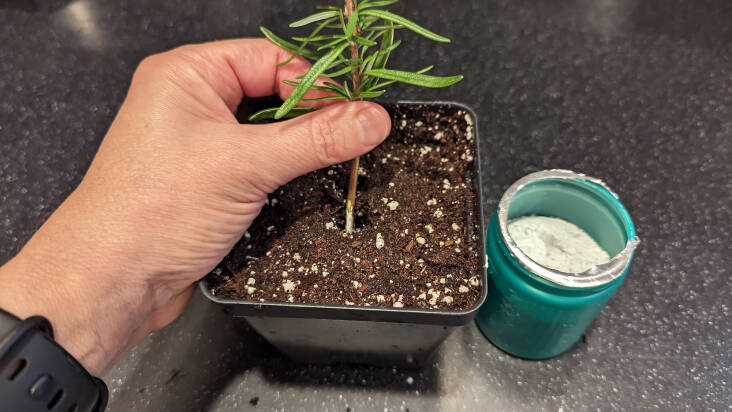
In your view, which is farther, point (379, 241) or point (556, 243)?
point (556, 243)

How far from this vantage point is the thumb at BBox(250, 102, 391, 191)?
563 millimetres

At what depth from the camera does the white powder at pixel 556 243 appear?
0.74m

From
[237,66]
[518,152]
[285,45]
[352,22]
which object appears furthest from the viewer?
[518,152]

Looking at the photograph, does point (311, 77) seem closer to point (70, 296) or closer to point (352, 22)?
point (352, 22)

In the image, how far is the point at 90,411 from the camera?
0.57 m

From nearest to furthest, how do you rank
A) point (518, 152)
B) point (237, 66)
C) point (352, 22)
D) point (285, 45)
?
point (352, 22)
point (285, 45)
point (237, 66)
point (518, 152)

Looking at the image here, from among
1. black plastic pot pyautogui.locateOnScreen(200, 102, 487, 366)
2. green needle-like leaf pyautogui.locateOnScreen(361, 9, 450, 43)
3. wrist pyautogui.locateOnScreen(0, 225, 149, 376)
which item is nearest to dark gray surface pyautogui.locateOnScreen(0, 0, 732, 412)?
Result: black plastic pot pyautogui.locateOnScreen(200, 102, 487, 366)

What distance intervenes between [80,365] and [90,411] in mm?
65

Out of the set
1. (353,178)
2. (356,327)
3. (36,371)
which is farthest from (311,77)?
(36,371)

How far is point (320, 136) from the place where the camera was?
562 millimetres

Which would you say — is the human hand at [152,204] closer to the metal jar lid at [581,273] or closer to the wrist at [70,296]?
the wrist at [70,296]

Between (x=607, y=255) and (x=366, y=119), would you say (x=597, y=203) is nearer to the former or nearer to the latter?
(x=607, y=255)

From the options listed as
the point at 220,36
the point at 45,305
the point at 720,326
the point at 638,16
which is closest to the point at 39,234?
the point at 45,305

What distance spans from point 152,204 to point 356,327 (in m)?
0.32
